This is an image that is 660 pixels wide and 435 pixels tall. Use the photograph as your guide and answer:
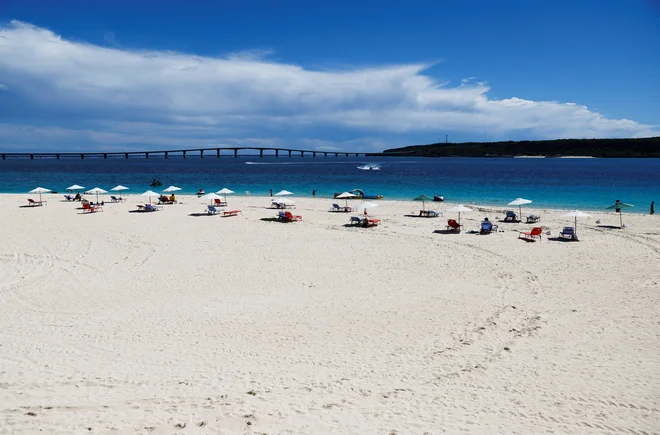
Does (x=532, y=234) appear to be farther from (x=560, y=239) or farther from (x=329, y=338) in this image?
(x=329, y=338)

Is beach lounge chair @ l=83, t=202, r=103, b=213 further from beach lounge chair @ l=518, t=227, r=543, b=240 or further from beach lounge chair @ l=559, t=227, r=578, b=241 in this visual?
beach lounge chair @ l=559, t=227, r=578, b=241

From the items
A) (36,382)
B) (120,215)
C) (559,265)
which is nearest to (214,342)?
(36,382)

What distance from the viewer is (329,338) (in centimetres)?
926

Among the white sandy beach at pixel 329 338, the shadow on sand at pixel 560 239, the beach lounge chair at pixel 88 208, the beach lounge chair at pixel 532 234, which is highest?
the beach lounge chair at pixel 88 208

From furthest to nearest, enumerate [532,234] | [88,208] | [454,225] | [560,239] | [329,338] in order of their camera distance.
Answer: [88,208] < [454,225] < [560,239] < [532,234] < [329,338]

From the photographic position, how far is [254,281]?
13.5 metres

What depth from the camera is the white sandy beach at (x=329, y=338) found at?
644 centimetres

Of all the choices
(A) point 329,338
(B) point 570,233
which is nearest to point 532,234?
(B) point 570,233

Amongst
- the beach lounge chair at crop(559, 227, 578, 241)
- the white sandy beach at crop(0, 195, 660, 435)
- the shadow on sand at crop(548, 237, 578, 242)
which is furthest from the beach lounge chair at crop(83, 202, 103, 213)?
the beach lounge chair at crop(559, 227, 578, 241)

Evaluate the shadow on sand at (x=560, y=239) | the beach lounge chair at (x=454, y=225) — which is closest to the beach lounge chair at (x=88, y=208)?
the beach lounge chair at (x=454, y=225)

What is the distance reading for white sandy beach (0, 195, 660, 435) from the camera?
21.1ft

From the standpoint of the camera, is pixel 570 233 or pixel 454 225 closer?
pixel 570 233

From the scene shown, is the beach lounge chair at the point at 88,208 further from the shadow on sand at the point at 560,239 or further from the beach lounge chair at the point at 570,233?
the beach lounge chair at the point at 570,233

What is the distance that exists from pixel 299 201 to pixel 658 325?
28810mm
